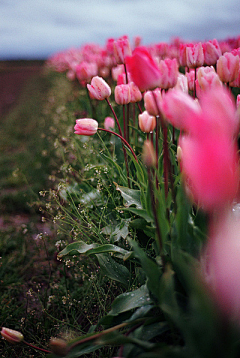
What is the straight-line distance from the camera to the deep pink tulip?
2.33ft

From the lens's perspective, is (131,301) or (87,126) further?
(87,126)

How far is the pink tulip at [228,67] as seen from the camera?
993 mm

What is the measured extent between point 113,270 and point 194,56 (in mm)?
1009

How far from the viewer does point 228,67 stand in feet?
3.32

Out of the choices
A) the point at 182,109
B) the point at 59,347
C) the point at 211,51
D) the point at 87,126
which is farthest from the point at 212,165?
the point at 211,51

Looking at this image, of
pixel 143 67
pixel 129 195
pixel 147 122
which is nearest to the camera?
pixel 143 67

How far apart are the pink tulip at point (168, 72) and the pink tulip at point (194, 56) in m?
0.32

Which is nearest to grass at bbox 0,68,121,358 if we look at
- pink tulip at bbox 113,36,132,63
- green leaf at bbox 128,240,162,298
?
green leaf at bbox 128,240,162,298

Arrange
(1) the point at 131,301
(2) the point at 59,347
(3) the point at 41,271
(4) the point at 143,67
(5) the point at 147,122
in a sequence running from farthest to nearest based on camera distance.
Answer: (3) the point at 41,271 < (5) the point at 147,122 < (1) the point at 131,301 < (4) the point at 143,67 < (2) the point at 59,347

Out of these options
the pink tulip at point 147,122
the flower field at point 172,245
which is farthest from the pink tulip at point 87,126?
the pink tulip at point 147,122

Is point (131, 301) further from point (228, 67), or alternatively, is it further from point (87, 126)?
point (228, 67)

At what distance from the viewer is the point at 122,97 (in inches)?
50.1

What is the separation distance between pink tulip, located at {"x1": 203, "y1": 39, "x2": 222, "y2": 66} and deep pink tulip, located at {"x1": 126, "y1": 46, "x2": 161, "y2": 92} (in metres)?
0.70

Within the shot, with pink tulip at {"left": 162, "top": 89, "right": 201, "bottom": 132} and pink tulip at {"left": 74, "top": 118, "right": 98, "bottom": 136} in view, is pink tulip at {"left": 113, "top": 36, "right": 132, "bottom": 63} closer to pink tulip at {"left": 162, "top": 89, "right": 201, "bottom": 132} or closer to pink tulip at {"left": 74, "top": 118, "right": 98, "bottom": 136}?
pink tulip at {"left": 74, "top": 118, "right": 98, "bottom": 136}
